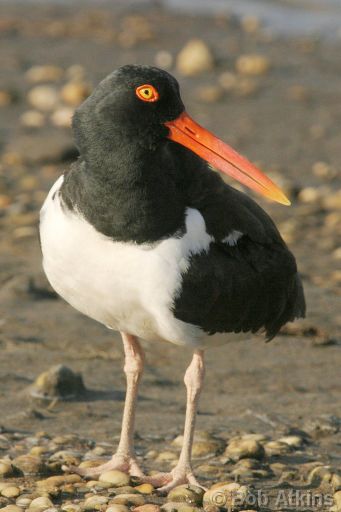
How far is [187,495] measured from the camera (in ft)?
15.5

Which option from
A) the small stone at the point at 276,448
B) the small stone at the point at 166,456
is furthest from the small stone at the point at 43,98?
the small stone at the point at 276,448

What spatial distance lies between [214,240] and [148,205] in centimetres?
34

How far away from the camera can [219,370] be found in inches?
246

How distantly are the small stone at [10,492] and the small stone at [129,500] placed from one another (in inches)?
16.2

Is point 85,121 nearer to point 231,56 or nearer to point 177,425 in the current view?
point 177,425

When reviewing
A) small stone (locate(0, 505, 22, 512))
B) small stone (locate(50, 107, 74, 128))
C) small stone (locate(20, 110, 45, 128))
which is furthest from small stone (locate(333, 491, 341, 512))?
small stone (locate(20, 110, 45, 128))

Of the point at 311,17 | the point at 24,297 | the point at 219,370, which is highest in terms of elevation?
the point at 311,17

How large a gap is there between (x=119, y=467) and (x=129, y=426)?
0.21 meters

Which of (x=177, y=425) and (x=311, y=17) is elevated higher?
(x=311, y=17)

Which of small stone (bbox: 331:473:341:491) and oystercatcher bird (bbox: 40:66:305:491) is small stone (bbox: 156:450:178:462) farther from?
small stone (bbox: 331:473:341:491)

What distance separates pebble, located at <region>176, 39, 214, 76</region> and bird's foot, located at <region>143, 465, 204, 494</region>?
782cm

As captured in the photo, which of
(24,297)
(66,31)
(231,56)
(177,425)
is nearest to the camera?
(177,425)

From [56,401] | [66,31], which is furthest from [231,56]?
[56,401]

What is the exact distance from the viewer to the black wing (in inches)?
180
